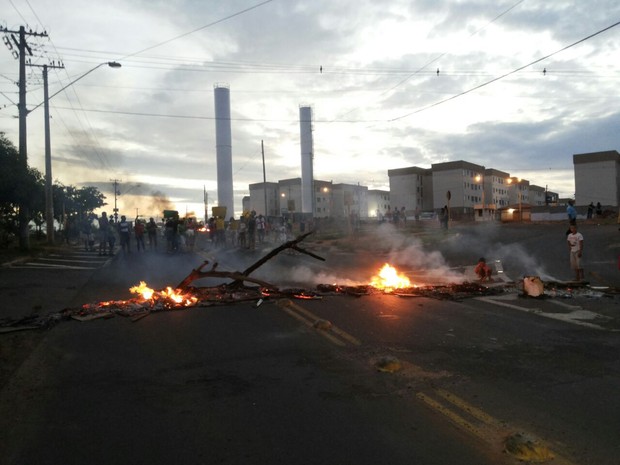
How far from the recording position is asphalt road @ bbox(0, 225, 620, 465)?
3.31 m

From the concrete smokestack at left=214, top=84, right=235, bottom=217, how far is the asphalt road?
52.6m

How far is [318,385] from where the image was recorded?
4.51m

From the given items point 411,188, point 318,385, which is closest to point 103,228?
point 318,385

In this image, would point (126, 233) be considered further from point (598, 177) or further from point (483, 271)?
point (598, 177)

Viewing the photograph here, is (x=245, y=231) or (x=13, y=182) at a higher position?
(x=13, y=182)

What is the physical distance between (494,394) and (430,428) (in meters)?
1.03

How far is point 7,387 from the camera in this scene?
4.72 metres

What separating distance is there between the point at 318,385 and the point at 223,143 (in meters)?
58.0

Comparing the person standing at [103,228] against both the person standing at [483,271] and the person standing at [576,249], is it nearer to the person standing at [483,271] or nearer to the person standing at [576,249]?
the person standing at [483,271]

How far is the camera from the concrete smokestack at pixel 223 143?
5909 centimetres

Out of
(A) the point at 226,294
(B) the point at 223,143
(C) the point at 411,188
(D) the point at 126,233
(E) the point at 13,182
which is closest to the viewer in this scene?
(A) the point at 226,294

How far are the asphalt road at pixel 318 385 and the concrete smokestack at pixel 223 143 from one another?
52592 millimetres

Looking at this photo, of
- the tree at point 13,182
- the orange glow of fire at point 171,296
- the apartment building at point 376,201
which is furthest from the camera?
the apartment building at point 376,201

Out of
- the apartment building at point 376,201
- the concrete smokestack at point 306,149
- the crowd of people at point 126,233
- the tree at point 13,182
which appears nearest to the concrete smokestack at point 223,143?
the concrete smokestack at point 306,149
